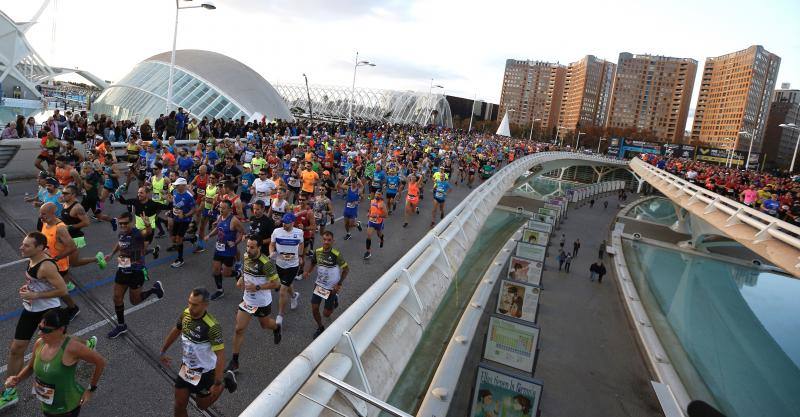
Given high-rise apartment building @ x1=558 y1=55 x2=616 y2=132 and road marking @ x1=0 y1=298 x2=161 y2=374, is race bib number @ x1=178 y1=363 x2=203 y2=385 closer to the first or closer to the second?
road marking @ x1=0 y1=298 x2=161 y2=374

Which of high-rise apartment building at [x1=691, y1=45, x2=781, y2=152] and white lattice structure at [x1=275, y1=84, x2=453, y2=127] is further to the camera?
high-rise apartment building at [x1=691, y1=45, x2=781, y2=152]

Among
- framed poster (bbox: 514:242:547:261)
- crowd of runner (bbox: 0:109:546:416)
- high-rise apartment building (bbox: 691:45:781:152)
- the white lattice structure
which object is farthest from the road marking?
high-rise apartment building (bbox: 691:45:781:152)

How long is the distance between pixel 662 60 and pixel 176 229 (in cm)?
20916

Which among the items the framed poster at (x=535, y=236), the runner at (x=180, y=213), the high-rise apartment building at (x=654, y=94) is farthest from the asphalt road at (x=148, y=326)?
the high-rise apartment building at (x=654, y=94)

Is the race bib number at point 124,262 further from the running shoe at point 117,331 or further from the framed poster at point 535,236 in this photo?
the framed poster at point 535,236

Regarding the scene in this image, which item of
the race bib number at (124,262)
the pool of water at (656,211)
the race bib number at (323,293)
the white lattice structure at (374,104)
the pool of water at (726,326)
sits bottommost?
the pool of water at (726,326)

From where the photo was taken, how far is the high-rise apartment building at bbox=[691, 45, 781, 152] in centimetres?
15675

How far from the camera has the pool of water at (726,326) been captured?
16.4m

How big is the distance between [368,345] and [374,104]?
410 ft

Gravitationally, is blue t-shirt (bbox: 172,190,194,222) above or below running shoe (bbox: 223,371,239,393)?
above

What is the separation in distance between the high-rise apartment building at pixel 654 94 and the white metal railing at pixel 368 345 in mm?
194968

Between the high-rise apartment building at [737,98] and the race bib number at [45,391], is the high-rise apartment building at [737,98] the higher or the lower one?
the higher one

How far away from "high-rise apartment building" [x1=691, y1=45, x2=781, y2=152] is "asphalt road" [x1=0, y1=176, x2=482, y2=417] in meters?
180

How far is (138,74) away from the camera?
1561 inches
